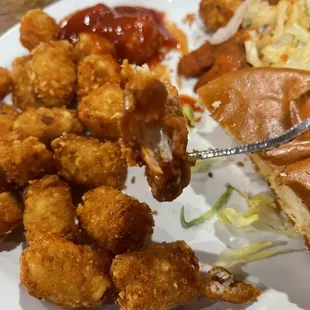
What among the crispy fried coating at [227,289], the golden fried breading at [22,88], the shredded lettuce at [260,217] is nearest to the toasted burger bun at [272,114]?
the shredded lettuce at [260,217]

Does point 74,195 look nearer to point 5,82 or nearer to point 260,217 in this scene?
point 5,82

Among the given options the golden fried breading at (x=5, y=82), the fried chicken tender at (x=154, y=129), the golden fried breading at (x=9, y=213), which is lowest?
the golden fried breading at (x=9, y=213)

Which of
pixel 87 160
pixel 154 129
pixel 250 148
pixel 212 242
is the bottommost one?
pixel 212 242

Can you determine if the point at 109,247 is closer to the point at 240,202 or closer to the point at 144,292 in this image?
the point at 144,292

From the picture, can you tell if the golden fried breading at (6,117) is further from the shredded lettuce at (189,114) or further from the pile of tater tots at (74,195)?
the shredded lettuce at (189,114)

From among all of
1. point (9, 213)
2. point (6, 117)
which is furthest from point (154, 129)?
point (6, 117)

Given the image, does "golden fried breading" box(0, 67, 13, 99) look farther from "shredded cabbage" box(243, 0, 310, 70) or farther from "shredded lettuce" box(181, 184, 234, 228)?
"shredded cabbage" box(243, 0, 310, 70)

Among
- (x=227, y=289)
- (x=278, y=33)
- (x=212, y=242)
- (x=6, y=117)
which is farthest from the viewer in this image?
(x=278, y=33)
